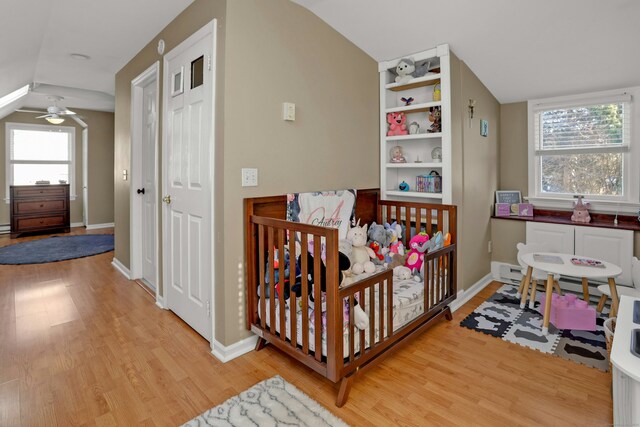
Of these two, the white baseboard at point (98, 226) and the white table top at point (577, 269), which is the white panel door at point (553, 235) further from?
the white baseboard at point (98, 226)

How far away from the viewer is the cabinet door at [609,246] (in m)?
2.86

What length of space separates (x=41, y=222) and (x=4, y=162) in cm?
129

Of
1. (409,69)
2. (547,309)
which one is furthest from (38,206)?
(547,309)

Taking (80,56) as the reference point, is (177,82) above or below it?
below

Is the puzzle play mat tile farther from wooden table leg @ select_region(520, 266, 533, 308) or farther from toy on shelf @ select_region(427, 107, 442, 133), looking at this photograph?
toy on shelf @ select_region(427, 107, 442, 133)

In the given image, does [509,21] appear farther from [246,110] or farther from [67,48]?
[67,48]

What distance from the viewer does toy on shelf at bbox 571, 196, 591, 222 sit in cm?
316

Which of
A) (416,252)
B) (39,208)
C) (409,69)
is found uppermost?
(409,69)

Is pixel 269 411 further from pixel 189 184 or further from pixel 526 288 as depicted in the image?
pixel 526 288

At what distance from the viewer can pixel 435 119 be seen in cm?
296

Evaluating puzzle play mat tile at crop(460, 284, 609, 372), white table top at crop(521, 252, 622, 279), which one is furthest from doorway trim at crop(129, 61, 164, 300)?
white table top at crop(521, 252, 622, 279)

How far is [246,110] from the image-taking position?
2082 mm

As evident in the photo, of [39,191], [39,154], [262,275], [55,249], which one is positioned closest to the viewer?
[262,275]

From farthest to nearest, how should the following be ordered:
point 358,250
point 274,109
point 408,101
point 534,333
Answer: point 408,101, point 358,250, point 534,333, point 274,109
